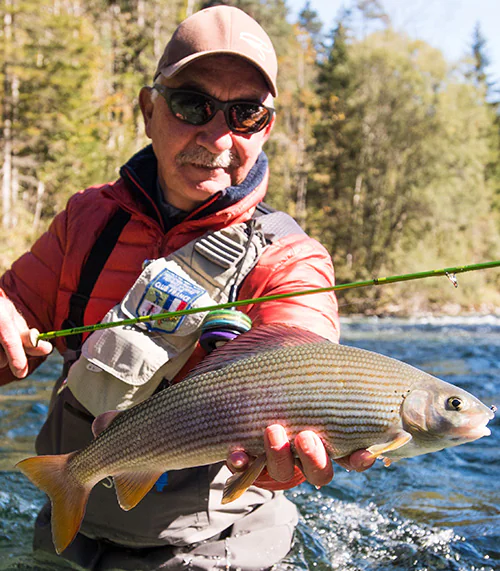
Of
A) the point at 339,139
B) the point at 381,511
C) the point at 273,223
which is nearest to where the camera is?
the point at 273,223

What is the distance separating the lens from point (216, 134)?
3.35 metres

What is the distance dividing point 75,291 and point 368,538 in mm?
2489

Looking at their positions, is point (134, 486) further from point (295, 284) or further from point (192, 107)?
point (192, 107)

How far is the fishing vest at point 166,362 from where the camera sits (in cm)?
313

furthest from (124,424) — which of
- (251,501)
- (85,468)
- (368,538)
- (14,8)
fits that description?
(14,8)

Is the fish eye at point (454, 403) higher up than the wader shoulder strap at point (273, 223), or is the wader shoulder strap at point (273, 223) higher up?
the wader shoulder strap at point (273, 223)

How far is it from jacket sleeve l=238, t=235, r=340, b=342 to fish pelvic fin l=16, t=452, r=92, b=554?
1072mm

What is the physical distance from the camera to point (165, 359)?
123 inches

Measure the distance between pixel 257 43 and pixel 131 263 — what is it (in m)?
1.32

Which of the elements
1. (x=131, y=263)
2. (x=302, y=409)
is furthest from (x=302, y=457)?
(x=131, y=263)

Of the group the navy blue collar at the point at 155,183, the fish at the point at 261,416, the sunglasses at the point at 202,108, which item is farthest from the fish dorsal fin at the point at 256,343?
the sunglasses at the point at 202,108

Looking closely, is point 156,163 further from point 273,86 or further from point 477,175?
point 477,175

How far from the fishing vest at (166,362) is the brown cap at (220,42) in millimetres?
846

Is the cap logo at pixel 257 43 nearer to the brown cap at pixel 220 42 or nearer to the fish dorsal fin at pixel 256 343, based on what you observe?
the brown cap at pixel 220 42
